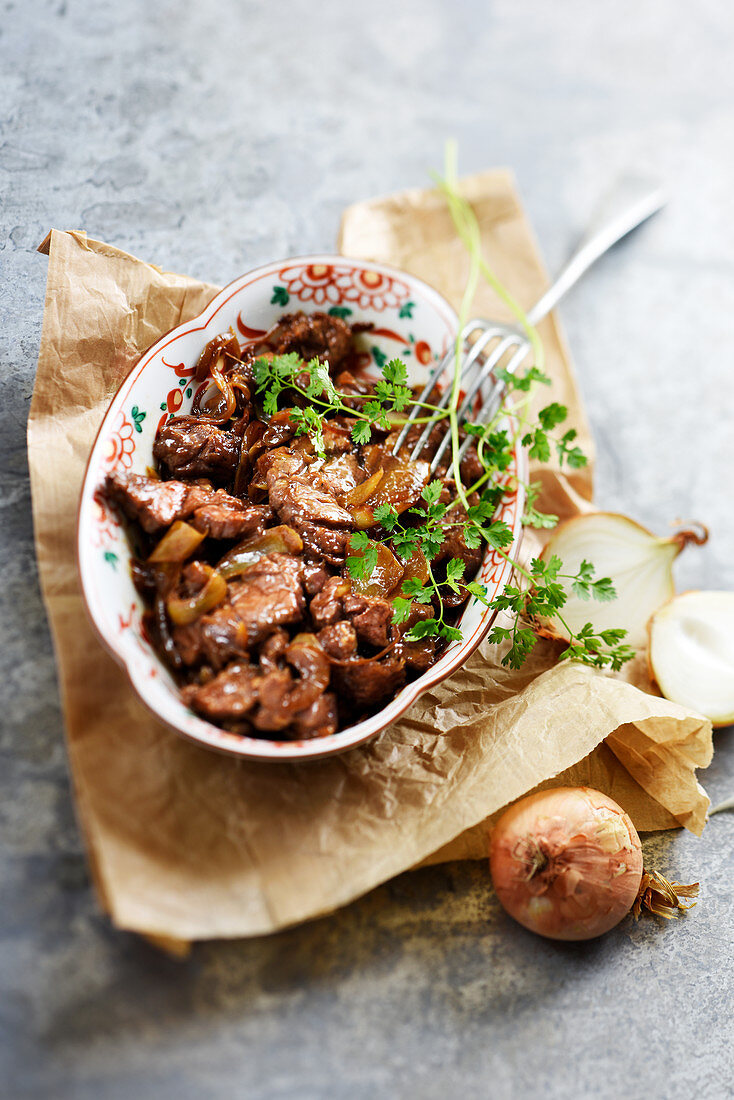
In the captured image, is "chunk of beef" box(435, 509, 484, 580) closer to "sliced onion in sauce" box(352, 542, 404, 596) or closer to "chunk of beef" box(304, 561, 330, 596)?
"sliced onion in sauce" box(352, 542, 404, 596)

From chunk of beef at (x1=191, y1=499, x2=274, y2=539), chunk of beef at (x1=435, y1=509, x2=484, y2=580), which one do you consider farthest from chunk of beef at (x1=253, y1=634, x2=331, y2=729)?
chunk of beef at (x1=435, y1=509, x2=484, y2=580)

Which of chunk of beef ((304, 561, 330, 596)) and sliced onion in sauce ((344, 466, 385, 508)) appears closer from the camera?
chunk of beef ((304, 561, 330, 596))

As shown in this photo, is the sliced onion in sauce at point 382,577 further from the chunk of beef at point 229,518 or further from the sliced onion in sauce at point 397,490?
the chunk of beef at point 229,518

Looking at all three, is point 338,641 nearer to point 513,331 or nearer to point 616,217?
point 513,331

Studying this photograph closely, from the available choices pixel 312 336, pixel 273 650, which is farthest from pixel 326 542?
pixel 312 336

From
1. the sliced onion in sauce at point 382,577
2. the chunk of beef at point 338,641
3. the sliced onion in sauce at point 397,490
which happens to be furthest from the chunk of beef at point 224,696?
the sliced onion in sauce at point 397,490

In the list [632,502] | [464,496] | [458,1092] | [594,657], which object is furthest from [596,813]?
[632,502]
